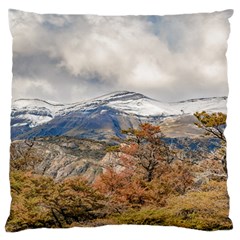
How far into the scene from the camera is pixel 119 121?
25.0 ft

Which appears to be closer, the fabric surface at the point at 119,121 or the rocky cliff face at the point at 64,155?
the fabric surface at the point at 119,121

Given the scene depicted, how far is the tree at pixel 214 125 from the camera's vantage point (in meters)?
7.46

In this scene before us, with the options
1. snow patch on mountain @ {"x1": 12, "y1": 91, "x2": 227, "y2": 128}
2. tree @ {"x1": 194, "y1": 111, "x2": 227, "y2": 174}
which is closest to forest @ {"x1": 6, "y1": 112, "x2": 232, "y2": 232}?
tree @ {"x1": 194, "y1": 111, "x2": 227, "y2": 174}

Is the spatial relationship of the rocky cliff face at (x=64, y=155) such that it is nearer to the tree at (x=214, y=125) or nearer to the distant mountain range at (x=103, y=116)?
the distant mountain range at (x=103, y=116)

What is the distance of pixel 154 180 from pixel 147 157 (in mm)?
215

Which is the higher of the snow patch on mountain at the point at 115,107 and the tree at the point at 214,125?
the snow patch on mountain at the point at 115,107

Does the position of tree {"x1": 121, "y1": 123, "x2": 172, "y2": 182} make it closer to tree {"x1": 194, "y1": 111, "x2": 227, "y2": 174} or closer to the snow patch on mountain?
the snow patch on mountain

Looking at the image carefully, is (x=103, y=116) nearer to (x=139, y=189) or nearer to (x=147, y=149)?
(x=147, y=149)

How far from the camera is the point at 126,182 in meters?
7.58

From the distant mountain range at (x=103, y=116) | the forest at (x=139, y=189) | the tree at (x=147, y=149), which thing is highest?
the distant mountain range at (x=103, y=116)

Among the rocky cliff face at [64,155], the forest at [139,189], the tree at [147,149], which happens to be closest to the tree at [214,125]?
the forest at [139,189]

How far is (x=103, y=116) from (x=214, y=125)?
3.29 feet

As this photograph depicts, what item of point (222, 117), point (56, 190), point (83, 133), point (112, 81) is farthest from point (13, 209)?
point (222, 117)

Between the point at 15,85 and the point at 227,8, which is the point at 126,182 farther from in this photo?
the point at 227,8
